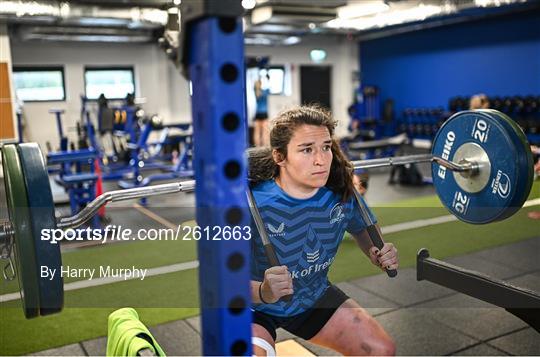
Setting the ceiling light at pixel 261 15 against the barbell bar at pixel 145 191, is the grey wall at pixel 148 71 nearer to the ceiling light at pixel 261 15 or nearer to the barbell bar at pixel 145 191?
the ceiling light at pixel 261 15

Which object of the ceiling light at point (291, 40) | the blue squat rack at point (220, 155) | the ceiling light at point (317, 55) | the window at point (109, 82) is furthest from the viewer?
the ceiling light at point (317, 55)

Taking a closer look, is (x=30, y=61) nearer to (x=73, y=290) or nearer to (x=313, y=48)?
(x=313, y=48)

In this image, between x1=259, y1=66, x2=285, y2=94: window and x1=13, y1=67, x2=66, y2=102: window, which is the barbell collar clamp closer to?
x1=13, y1=67, x2=66, y2=102: window

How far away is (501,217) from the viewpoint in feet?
5.20

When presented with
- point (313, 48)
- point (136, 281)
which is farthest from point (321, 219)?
point (313, 48)

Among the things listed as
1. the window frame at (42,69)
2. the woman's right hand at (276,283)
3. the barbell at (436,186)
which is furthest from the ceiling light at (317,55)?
the woman's right hand at (276,283)

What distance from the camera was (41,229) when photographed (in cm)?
106

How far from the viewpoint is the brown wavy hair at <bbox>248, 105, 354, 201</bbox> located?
4.32ft

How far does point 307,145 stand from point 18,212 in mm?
658

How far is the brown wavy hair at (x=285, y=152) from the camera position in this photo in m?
1.32

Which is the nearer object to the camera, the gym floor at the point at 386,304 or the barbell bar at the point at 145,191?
the barbell bar at the point at 145,191

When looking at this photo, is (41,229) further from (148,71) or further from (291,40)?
(291,40)

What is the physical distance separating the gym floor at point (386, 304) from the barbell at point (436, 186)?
136 millimetres

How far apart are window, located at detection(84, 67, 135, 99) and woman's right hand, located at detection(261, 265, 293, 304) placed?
33.0 ft
